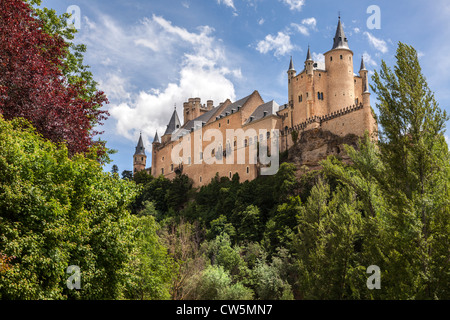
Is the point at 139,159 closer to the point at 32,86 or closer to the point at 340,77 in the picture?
the point at 340,77

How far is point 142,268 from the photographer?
25.6 meters

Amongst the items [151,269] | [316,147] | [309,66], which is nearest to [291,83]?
[309,66]

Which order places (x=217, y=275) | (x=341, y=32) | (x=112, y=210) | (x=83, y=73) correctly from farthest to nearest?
(x=341, y=32) → (x=217, y=275) → (x=83, y=73) → (x=112, y=210)

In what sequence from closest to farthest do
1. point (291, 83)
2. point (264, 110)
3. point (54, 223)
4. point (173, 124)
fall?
point (54, 223) → point (291, 83) → point (264, 110) → point (173, 124)

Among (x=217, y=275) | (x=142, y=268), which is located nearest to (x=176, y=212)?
(x=217, y=275)

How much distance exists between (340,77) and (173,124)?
47070 millimetres

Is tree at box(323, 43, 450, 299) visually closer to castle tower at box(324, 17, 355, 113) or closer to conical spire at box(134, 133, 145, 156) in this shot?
castle tower at box(324, 17, 355, 113)

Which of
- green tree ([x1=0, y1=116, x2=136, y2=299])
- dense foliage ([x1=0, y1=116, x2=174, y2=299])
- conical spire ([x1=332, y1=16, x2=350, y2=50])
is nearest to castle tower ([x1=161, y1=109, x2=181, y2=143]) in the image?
conical spire ([x1=332, y1=16, x2=350, y2=50])

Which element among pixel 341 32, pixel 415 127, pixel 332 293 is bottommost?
pixel 332 293

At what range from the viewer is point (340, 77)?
58812mm

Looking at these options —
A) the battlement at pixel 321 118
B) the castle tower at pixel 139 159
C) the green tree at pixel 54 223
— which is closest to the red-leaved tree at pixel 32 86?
the green tree at pixel 54 223

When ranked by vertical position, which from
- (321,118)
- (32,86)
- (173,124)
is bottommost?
(32,86)

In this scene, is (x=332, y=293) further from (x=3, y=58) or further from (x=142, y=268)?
(x=3, y=58)
